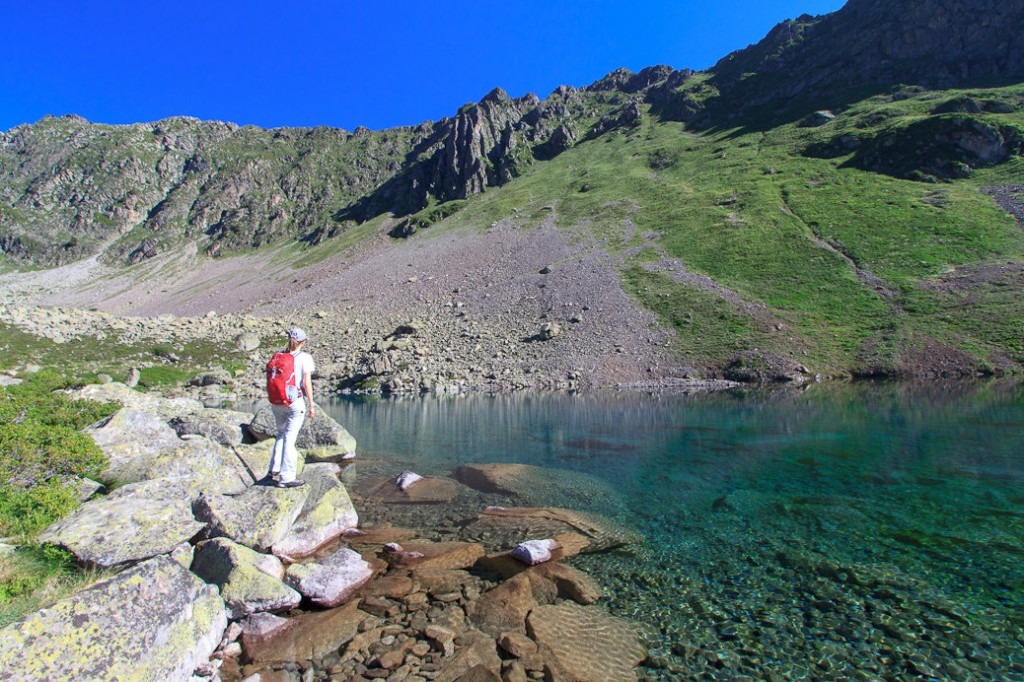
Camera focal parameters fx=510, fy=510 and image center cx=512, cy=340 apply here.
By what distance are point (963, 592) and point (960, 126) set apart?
389 ft

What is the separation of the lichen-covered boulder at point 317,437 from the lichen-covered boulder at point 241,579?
12300mm

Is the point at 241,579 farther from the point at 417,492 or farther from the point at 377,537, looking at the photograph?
the point at 417,492

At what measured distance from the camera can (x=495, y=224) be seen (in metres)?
109

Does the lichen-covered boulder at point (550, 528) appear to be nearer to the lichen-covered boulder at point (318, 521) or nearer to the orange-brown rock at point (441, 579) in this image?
the orange-brown rock at point (441, 579)

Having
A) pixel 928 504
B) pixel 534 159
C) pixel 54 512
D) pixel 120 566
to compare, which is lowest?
pixel 928 504

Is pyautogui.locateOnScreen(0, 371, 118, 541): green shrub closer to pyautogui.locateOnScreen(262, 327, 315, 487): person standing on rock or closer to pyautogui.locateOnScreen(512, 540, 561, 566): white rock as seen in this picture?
pyautogui.locateOnScreen(262, 327, 315, 487): person standing on rock

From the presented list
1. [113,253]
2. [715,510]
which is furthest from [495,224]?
[113,253]

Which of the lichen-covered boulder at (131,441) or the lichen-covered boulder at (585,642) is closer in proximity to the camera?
the lichen-covered boulder at (585,642)

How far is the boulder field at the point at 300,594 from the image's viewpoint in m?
6.07

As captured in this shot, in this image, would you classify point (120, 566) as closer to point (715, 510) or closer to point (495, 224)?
point (715, 510)

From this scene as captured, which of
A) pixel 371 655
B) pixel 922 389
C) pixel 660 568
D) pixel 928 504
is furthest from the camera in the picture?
pixel 922 389

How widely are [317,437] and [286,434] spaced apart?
10.4 m

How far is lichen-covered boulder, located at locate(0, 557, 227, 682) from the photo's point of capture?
17.0 ft

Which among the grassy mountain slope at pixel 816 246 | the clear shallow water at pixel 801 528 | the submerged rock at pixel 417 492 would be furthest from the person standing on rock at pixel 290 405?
the grassy mountain slope at pixel 816 246
